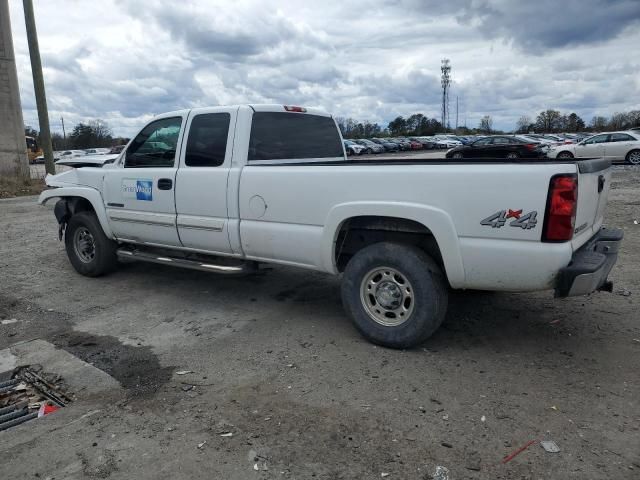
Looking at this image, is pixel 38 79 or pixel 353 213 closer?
pixel 353 213

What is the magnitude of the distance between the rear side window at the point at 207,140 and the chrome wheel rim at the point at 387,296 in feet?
6.44

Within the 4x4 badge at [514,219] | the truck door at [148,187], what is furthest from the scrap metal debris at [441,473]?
the truck door at [148,187]

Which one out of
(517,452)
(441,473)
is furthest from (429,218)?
(441,473)

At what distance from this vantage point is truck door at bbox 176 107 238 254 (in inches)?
204

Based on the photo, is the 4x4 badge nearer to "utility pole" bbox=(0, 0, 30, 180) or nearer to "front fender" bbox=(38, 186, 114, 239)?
"front fender" bbox=(38, 186, 114, 239)

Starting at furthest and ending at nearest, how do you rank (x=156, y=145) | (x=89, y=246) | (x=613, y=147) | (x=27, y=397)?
(x=613, y=147) → (x=89, y=246) → (x=156, y=145) → (x=27, y=397)

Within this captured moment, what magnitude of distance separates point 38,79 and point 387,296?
724 inches

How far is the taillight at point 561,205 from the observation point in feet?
11.5

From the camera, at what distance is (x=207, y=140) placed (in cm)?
543

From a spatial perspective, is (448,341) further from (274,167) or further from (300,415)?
(274,167)

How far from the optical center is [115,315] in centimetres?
550

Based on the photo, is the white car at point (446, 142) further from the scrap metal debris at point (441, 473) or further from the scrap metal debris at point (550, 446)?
the scrap metal debris at point (441, 473)

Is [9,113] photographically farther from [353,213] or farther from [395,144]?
[395,144]

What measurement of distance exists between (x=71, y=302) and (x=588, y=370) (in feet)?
17.0
